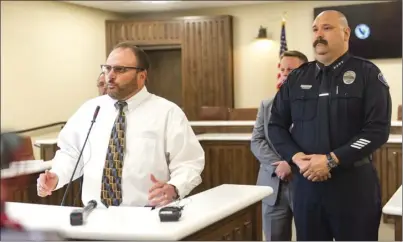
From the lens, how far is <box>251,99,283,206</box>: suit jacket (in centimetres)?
284

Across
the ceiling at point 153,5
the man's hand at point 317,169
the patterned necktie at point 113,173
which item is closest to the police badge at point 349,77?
the man's hand at point 317,169

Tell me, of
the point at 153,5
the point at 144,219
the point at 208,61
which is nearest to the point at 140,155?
the point at 144,219

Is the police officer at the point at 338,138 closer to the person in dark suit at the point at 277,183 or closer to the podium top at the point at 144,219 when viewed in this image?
the podium top at the point at 144,219

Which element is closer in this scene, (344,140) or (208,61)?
(344,140)

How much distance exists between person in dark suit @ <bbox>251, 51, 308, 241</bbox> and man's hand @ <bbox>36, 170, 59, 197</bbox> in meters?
1.22

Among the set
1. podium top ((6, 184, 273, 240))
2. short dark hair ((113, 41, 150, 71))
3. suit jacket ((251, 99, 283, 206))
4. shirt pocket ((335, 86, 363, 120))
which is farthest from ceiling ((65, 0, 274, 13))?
podium top ((6, 184, 273, 240))

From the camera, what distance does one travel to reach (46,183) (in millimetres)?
1935

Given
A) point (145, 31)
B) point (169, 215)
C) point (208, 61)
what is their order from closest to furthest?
point (169, 215), point (208, 61), point (145, 31)

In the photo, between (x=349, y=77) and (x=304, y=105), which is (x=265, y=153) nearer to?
(x=304, y=105)

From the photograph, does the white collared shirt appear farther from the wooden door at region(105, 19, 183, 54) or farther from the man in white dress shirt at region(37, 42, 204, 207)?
the wooden door at region(105, 19, 183, 54)

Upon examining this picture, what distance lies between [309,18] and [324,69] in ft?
20.8

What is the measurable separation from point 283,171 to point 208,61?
5.90m

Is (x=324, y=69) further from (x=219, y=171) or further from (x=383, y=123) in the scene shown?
(x=219, y=171)

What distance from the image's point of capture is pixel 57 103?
7.71 m
